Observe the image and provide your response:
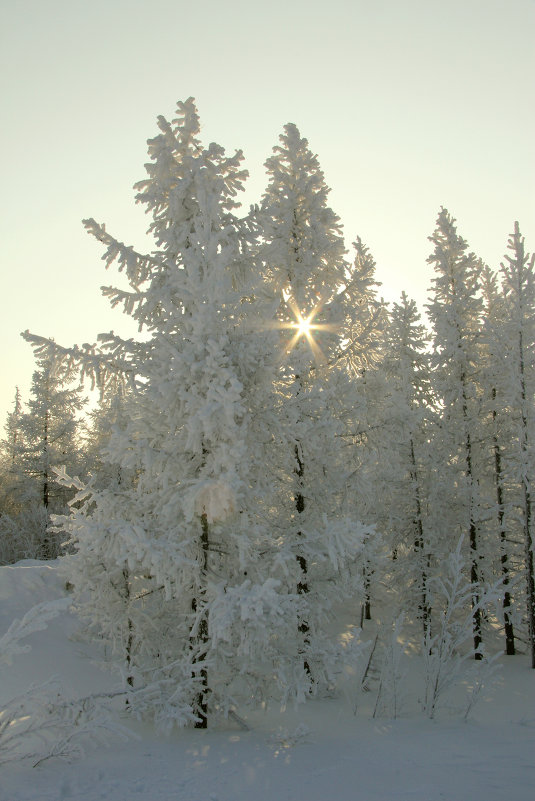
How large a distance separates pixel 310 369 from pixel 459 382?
8.68 m

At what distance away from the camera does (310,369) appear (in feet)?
37.1

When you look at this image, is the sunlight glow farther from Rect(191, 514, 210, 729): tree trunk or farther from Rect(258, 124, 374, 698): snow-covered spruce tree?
Rect(191, 514, 210, 729): tree trunk

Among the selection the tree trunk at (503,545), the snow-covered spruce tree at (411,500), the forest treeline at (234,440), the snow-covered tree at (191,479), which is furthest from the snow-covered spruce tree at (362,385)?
the tree trunk at (503,545)

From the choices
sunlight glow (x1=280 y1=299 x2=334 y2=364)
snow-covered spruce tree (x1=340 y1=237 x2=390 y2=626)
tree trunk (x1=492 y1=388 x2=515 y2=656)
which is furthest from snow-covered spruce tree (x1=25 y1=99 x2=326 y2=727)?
tree trunk (x1=492 y1=388 x2=515 y2=656)

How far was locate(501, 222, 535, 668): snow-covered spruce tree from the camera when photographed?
661 inches

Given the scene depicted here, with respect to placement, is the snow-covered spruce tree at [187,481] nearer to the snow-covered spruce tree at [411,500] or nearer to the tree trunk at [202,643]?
the tree trunk at [202,643]

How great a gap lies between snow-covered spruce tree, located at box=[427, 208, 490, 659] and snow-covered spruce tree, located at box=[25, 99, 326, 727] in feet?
36.0

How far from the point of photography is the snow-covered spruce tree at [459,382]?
17.9m

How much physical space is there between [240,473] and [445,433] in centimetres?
1255

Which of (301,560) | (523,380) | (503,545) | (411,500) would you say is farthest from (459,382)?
(301,560)

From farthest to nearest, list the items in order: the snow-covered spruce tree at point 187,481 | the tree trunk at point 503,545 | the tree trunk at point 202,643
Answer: the tree trunk at point 503,545, the tree trunk at point 202,643, the snow-covered spruce tree at point 187,481

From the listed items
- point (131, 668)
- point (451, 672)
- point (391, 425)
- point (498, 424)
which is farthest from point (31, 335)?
point (498, 424)

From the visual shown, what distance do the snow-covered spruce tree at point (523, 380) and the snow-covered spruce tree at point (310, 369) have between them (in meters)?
8.04

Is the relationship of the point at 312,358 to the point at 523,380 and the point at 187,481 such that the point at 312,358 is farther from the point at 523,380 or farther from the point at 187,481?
the point at 523,380
